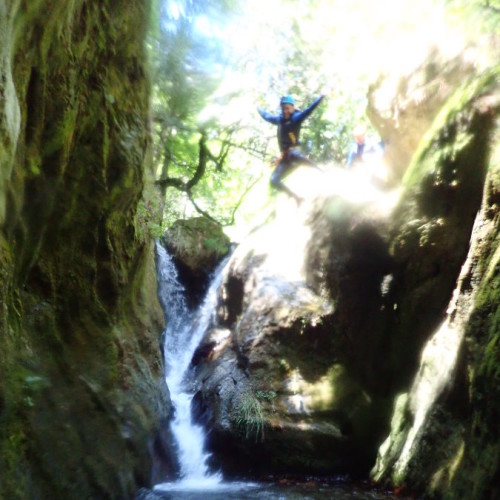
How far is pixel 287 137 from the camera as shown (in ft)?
32.6

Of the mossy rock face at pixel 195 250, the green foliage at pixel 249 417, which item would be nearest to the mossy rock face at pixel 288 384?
the green foliage at pixel 249 417

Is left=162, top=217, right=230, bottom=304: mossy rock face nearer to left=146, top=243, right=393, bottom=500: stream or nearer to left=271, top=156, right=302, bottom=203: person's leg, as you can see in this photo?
left=146, top=243, right=393, bottom=500: stream

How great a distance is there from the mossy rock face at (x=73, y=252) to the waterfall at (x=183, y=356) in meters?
0.92

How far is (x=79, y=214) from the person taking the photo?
17.4 feet

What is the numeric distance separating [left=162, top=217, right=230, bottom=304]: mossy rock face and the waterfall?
0.80 feet

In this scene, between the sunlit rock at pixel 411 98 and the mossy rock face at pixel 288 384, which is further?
the sunlit rock at pixel 411 98

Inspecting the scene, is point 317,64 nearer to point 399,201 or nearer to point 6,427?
point 399,201

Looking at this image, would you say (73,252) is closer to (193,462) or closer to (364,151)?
(193,462)

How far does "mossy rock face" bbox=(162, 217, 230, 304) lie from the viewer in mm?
13875

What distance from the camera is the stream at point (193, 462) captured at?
603 centimetres

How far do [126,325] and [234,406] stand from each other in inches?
92.1

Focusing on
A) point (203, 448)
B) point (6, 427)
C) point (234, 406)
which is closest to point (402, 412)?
point (234, 406)

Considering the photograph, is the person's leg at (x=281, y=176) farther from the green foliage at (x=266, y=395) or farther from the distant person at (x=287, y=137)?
the green foliage at (x=266, y=395)

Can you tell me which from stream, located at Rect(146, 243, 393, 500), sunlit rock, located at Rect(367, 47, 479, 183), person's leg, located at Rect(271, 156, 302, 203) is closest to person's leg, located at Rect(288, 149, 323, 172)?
person's leg, located at Rect(271, 156, 302, 203)
